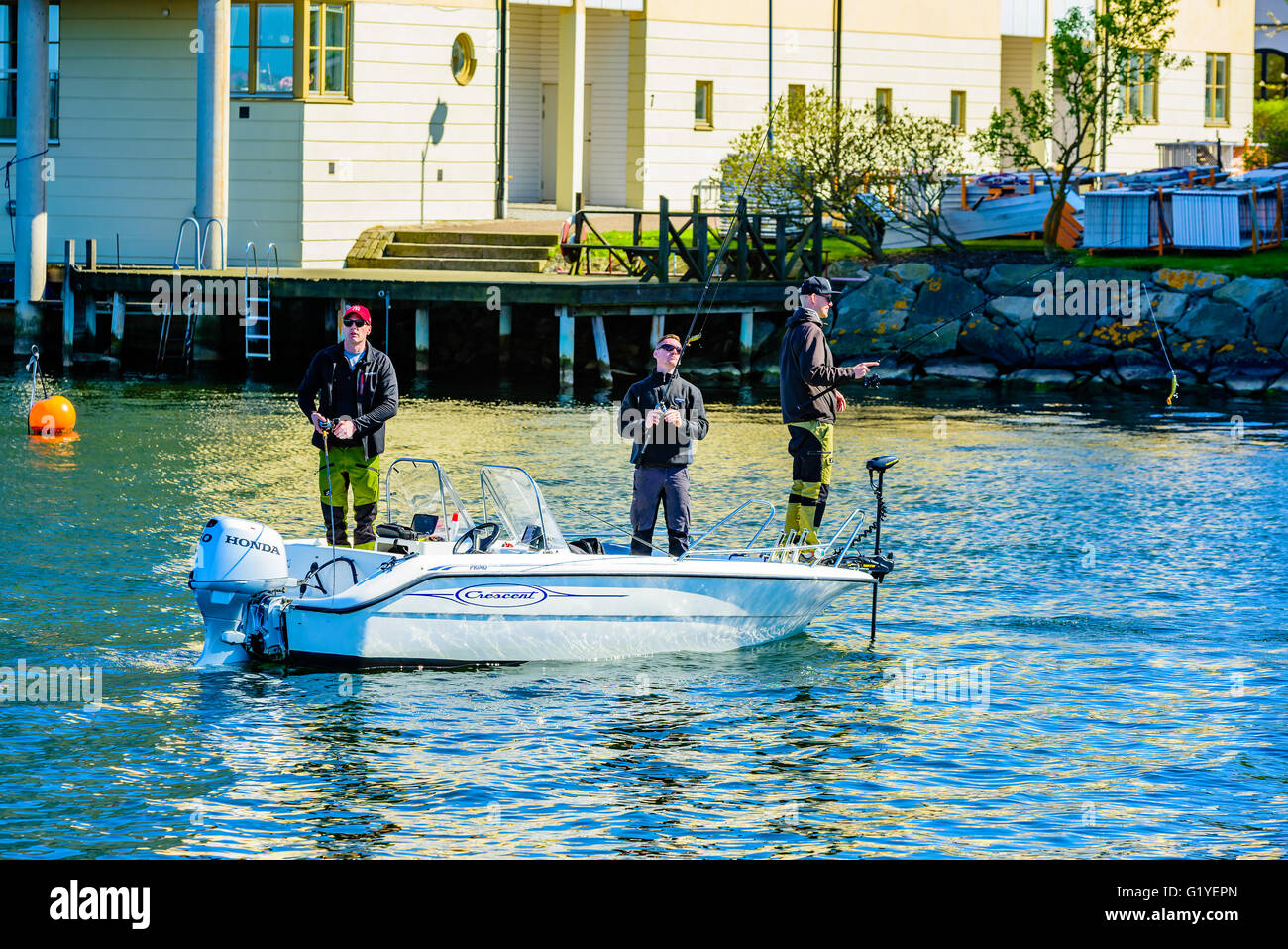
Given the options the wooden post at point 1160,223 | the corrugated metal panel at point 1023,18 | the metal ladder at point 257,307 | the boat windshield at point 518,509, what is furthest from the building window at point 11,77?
the boat windshield at point 518,509

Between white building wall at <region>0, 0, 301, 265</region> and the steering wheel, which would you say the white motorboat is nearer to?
the steering wheel

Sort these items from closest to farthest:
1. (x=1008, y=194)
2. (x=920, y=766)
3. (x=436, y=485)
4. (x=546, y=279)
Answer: (x=920, y=766)
(x=436, y=485)
(x=546, y=279)
(x=1008, y=194)

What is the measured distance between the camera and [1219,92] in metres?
51.9

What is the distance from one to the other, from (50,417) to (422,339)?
914cm

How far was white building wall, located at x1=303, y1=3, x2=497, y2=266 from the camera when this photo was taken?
32.4 m

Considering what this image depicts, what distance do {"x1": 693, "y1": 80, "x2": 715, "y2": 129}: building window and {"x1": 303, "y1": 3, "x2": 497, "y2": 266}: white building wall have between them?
19.0 feet

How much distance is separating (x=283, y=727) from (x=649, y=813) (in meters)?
2.34

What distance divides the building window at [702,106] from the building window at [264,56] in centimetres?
987

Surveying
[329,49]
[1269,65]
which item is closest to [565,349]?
[329,49]

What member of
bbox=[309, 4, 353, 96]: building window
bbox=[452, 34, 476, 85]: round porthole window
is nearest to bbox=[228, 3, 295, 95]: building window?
bbox=[309, 4, 353, 96]: building window

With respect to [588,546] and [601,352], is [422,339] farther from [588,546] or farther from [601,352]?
[588,546]
